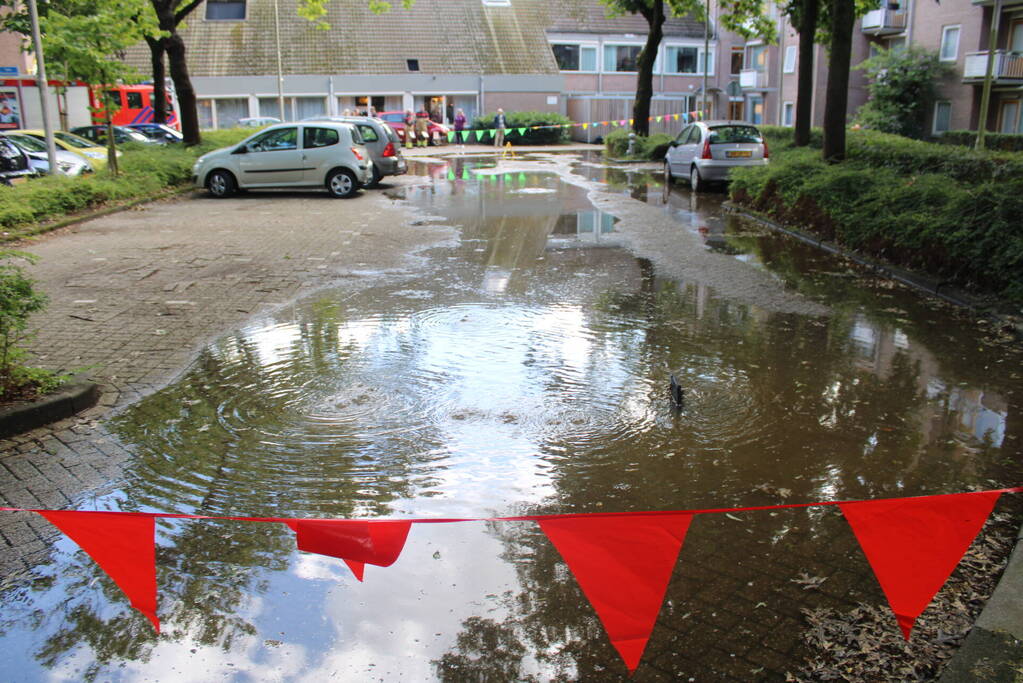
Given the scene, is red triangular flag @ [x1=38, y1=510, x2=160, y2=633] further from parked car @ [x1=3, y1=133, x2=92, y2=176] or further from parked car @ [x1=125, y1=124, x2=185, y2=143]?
parked car @ [x1=125, y1=124, x2=185, y2=143]

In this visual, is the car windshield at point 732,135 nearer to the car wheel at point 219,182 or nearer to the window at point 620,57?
the car wheel at point 219,182

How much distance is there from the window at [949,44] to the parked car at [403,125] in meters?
23.0

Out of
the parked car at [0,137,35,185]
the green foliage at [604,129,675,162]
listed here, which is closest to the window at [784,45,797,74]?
the green foliage at [604,129,675,162]

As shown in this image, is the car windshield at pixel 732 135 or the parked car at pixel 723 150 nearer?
the parked car at pixel 723 150

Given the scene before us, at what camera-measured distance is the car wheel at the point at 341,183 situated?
20531mm

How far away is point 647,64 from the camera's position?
3238 cm

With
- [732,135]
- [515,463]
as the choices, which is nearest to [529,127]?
[732,135]

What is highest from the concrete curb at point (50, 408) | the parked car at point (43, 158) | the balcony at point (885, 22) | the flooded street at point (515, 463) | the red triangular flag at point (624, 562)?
the balcony at point (885, 22)

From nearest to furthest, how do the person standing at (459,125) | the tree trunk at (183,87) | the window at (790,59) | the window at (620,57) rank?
the tree trunk at (183,87) < the person standing at (459,125) < the window at (790,59) < the window at (620,57)

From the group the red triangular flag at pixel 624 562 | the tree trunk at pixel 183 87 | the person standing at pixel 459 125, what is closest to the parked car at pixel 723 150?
the tree trunk at pixel 183 87

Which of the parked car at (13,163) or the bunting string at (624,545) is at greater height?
the parked car at (13,163)

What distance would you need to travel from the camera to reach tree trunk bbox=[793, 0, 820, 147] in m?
21.0

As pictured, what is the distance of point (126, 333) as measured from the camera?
854 cm

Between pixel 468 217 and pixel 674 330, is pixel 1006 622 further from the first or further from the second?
pixel 468 217
